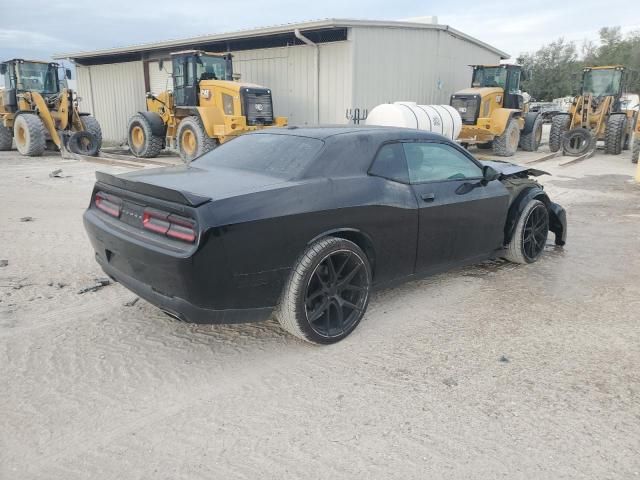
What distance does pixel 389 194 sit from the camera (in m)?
3.88

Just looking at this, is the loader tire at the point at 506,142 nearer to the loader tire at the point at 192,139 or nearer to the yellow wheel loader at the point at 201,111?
the yellow wheel loader at the point at 201,111

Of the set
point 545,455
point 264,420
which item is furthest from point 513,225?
point 264,420

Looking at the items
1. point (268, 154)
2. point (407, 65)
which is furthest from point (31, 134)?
point (268, 154)

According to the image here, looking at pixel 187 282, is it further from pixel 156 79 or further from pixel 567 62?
pixel 567 62

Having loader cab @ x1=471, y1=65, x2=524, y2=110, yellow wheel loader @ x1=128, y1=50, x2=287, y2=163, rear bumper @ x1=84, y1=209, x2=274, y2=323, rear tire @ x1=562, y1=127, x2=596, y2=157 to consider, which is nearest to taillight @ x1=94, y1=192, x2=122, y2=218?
rear bumper @ x1=84, y1=209, x2=274, y2=323

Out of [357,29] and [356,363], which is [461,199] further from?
[357,29]

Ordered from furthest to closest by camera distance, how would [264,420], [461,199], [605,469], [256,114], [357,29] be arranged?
[357,29] → [256,114] → [461,199] → [264,420] → [605,469]

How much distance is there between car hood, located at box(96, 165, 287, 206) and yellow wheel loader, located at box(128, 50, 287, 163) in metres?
9.61

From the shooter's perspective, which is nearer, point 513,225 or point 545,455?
point 545,455

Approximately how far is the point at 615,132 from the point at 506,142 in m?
3.91

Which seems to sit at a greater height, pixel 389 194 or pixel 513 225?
pixel 389 194

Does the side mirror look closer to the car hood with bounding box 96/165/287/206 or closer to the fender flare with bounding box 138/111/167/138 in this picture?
the car hood with bounding box 96/165/287/206

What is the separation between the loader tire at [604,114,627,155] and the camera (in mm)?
17031

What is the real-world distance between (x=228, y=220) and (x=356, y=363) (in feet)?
4.08
